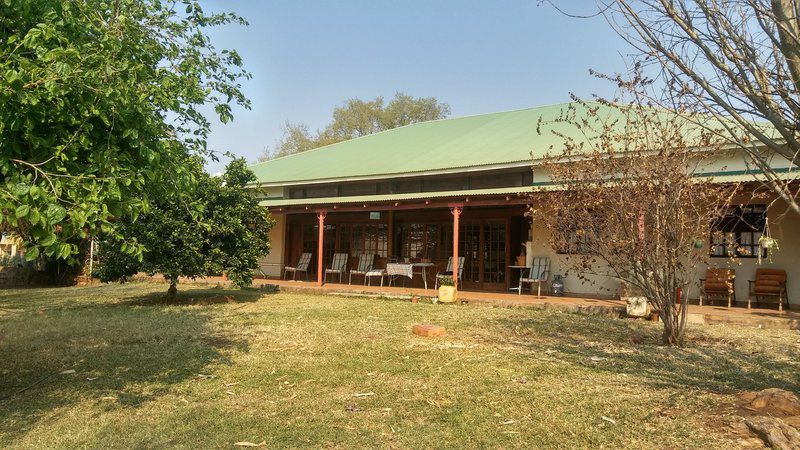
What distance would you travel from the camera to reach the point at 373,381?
530 centimetres

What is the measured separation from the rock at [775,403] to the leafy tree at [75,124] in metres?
4.75

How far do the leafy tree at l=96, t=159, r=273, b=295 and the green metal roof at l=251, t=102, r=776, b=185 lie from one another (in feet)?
6.24

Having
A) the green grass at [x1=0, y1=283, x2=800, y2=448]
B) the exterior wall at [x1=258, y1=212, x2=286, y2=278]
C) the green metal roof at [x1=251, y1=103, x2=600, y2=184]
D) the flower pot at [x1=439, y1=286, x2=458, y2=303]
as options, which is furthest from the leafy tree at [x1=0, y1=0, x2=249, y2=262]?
the exterior wall at [x1=258, y1=212, x2=286, y2=278]

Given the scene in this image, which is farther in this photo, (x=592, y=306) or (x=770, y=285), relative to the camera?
(x=592, y=306)

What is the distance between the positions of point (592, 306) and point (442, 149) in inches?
312

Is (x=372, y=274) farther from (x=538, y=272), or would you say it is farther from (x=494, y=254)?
(x=538, y=272)

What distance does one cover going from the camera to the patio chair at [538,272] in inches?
506

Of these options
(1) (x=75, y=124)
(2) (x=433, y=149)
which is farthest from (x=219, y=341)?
(2) (x=433, y=149)

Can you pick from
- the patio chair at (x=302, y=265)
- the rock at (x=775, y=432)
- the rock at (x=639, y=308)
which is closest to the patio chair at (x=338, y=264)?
the patio chair at (x=302, y=265)

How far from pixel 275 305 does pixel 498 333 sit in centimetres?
549

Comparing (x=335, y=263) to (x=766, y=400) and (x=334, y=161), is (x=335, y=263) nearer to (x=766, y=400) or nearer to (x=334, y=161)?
(x=334, y=161)

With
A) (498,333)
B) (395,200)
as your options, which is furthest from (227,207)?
(498,333)

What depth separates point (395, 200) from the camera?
1381 centimetres

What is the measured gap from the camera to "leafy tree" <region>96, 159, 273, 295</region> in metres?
10.8
